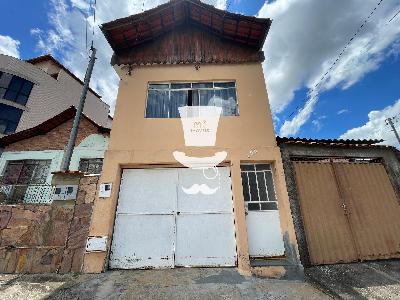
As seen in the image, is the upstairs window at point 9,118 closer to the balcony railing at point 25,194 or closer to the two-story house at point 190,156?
the balcony railing at point 25,194

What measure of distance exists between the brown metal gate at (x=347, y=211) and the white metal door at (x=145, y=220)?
11.9ft

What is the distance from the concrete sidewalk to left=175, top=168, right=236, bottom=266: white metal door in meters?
0.40

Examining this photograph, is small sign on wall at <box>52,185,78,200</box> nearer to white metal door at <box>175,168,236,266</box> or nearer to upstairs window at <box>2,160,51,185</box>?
white metal door at <box>175,168,236,266</box>

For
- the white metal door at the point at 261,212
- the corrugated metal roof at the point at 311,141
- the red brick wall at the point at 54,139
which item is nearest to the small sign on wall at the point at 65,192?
the white metal door at the point at 261,212

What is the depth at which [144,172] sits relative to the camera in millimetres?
6559

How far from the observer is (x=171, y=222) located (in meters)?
5.98

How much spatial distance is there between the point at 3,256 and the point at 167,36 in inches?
323

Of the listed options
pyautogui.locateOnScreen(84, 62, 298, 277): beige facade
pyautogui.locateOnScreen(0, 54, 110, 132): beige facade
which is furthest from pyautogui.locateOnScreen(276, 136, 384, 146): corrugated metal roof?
pyautogui.locateOnScreen(0, 54, 110, 132): beige facade

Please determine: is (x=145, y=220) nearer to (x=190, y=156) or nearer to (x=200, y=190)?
(x=200, y=190)

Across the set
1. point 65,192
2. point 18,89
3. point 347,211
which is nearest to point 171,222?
point 65,192

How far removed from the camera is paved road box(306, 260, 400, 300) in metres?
4.30

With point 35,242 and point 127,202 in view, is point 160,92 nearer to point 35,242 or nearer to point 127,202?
point 127,202

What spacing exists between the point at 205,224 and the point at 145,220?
5.21 ft

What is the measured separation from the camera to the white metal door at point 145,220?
5.67 metres
